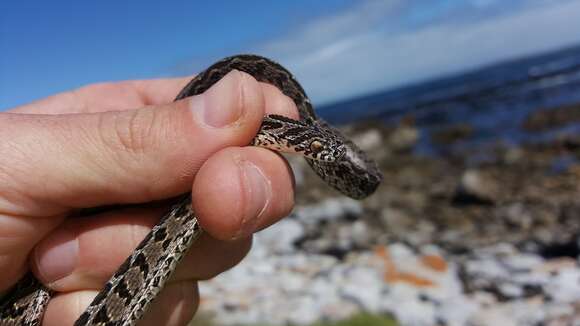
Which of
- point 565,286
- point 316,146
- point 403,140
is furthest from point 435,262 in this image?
point 403,140

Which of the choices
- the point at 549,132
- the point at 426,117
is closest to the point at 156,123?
the point at 549,132

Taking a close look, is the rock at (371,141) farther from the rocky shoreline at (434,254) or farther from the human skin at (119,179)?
the human skin at (119,179)

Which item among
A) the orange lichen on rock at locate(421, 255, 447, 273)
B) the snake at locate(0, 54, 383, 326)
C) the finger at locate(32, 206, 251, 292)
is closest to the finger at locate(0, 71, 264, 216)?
the snake at locate(0, 54, 383, 326)

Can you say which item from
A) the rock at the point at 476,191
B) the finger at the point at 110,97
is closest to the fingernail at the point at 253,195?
the finger at the point at 110,97

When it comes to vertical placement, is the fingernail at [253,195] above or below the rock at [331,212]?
above

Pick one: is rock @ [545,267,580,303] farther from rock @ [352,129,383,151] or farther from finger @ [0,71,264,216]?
rock @ [352,129,383,151]

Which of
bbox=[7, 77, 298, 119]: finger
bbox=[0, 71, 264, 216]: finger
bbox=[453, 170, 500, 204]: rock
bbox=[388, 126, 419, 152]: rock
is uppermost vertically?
bbox=[7, 77, 298, 119]: finger
